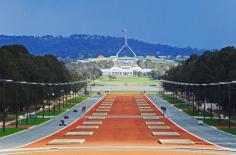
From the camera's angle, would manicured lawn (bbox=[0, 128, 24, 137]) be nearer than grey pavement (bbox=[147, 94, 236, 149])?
No

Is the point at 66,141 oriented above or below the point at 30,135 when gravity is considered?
above

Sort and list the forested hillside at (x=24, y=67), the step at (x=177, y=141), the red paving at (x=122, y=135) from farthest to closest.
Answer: the forested hillside at (x=24, y=67) < the step at (x=177, y=141) < the red paving at (x=122, y=135)

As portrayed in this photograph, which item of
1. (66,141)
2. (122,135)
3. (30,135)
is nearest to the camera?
(66,141)

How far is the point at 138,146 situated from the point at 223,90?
49.1 metres

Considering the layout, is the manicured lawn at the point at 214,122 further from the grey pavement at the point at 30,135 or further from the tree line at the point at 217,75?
the grey pavement at the point at 30,135

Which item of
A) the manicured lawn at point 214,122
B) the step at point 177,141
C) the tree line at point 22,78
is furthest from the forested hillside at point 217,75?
the step at point 177,141

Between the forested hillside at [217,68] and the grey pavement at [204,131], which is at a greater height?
the forested hillside at [217,68]

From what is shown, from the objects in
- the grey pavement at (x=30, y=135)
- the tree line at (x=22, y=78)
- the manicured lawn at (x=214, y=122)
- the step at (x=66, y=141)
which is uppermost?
the tree line at (x=22, y=78)

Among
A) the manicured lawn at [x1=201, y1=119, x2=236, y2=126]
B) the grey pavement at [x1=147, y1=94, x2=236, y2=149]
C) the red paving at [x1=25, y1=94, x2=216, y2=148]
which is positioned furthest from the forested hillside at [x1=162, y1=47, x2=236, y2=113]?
the red paving at [x1=25, y1=94, x2=216, y2=148]

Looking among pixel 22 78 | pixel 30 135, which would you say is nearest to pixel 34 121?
pixel 22 78

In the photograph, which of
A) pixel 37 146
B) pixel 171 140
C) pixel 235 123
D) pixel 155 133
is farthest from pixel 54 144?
pixel 235 123

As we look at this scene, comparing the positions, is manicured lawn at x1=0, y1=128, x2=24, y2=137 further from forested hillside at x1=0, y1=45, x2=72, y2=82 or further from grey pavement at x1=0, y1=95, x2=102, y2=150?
forested hillside at x1=0, y1=45, x2=72, y2=82

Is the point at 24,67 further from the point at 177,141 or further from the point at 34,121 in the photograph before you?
the point at 177,141

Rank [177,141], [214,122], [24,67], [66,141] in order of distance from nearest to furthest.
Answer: [66,141] < [177,141] < [214,122] < [24,67]
